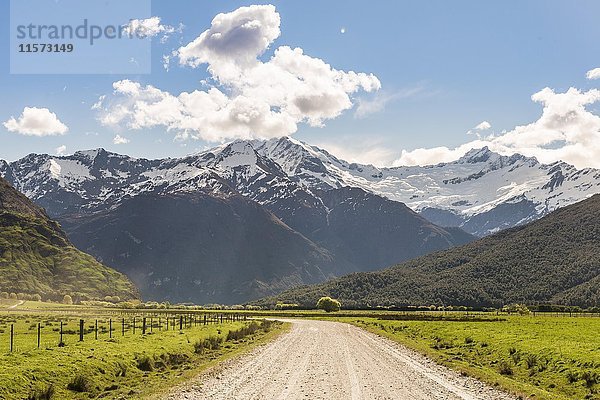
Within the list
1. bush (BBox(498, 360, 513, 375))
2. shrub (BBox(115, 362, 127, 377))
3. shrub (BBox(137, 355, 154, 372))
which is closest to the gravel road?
bush (BBox(498, 360, 513, 375))

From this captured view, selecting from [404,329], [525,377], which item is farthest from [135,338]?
[404,329]

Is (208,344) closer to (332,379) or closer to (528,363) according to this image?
(332,379)

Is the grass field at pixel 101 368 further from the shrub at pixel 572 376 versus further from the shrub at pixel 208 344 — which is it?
the shrub at pixel 572 376

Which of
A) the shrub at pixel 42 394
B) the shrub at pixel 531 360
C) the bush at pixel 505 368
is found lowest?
the bush at pixel 505 368

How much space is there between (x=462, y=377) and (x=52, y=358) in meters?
25.7

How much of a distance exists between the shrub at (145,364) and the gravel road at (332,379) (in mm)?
4650

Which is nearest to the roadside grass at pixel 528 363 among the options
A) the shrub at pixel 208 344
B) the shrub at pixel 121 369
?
the shrub at pixel 208 344

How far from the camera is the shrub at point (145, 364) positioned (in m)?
40.1

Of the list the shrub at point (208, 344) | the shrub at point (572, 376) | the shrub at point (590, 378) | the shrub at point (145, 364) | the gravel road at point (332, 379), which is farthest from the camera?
the shrub at point (208, 344)

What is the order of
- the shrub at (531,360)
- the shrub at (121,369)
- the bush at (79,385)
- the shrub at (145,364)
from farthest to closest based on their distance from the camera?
the shrub at (531,360) → the shrub at (145,364) → the shrub at (121,369) → the bush at (79,385)

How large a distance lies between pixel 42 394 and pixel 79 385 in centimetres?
297

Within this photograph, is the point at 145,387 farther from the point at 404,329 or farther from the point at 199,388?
the point at 404,329

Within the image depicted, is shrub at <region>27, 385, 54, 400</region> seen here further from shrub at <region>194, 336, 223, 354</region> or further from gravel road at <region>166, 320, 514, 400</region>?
shrub at <region>194, 336, 223, 354</region>

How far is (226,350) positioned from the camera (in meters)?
55.4
